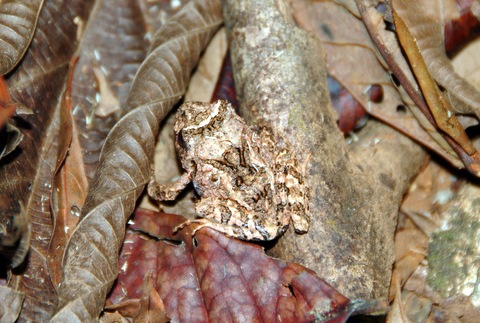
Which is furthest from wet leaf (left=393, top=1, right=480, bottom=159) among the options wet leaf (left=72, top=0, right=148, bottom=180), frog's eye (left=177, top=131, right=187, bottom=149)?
wet leaf (left=72, top=0, right=148, bottom=180)

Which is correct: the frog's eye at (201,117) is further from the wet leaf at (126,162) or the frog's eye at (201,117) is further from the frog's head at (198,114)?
the wet leaf at (126,162)

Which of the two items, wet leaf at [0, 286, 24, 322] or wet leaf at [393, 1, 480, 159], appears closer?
wet leaf at [0, 286, 24, 322]

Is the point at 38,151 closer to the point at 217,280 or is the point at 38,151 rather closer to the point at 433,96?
the point at 217,280

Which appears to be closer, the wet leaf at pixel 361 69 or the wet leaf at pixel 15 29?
the wet leaf at pixel 15 29

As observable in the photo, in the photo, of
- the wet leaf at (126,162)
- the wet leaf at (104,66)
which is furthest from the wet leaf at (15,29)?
the wet leaf at (126,162)

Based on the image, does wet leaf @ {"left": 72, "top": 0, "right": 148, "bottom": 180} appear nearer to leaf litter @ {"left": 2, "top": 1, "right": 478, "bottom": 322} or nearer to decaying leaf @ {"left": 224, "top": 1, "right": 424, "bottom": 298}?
leaf litter @ {"left": 2, "top": 1, "right": 478, "bottom": 322}

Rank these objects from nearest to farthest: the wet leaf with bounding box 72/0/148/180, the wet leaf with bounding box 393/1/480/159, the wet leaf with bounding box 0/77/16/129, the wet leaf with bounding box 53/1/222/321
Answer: the wet leaf with bounding box 0/77/16/129 → the wet leaf with bounding box 53/1/222/321 → the wet leaf with bounding box 393/1/480/159 → the wet leaf with bounding box 72/0/148/180

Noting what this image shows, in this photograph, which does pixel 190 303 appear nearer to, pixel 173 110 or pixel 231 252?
pixel 231 252
